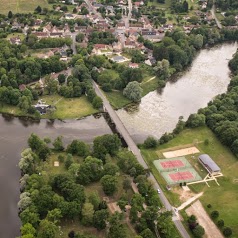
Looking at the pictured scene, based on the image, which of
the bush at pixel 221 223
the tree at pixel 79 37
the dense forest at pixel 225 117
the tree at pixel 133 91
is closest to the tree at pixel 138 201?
the bush at pixel 221 223

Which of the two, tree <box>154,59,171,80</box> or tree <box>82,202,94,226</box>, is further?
tree <box>154,59,171,80</box>

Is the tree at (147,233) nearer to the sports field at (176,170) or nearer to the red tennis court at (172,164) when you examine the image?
the sports field at (176,170)

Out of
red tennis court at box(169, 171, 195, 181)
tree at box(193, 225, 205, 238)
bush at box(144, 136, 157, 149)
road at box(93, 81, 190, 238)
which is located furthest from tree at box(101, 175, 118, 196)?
bush at box(144, 136, 157, 149)

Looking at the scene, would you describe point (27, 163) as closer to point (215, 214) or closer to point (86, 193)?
point (86, 193)

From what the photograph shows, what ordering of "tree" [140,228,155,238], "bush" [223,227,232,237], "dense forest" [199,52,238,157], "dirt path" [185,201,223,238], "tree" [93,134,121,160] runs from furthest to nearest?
Result: "dense forest" [199,52,238,157] → "tree" [93,134,121,160] → "dirt path" [185,201,223,238] → "bush" [223,227,232,237] → "tree" [140,228,155,238]

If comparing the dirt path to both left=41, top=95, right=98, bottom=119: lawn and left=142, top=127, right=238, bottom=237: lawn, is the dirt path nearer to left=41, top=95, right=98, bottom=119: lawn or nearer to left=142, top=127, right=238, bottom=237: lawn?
left=142, top=127, right=238, bottom=237: lawn

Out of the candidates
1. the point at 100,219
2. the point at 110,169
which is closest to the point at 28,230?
the point at 100,219

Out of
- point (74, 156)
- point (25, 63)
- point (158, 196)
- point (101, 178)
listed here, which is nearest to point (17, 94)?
point (25, 63)
